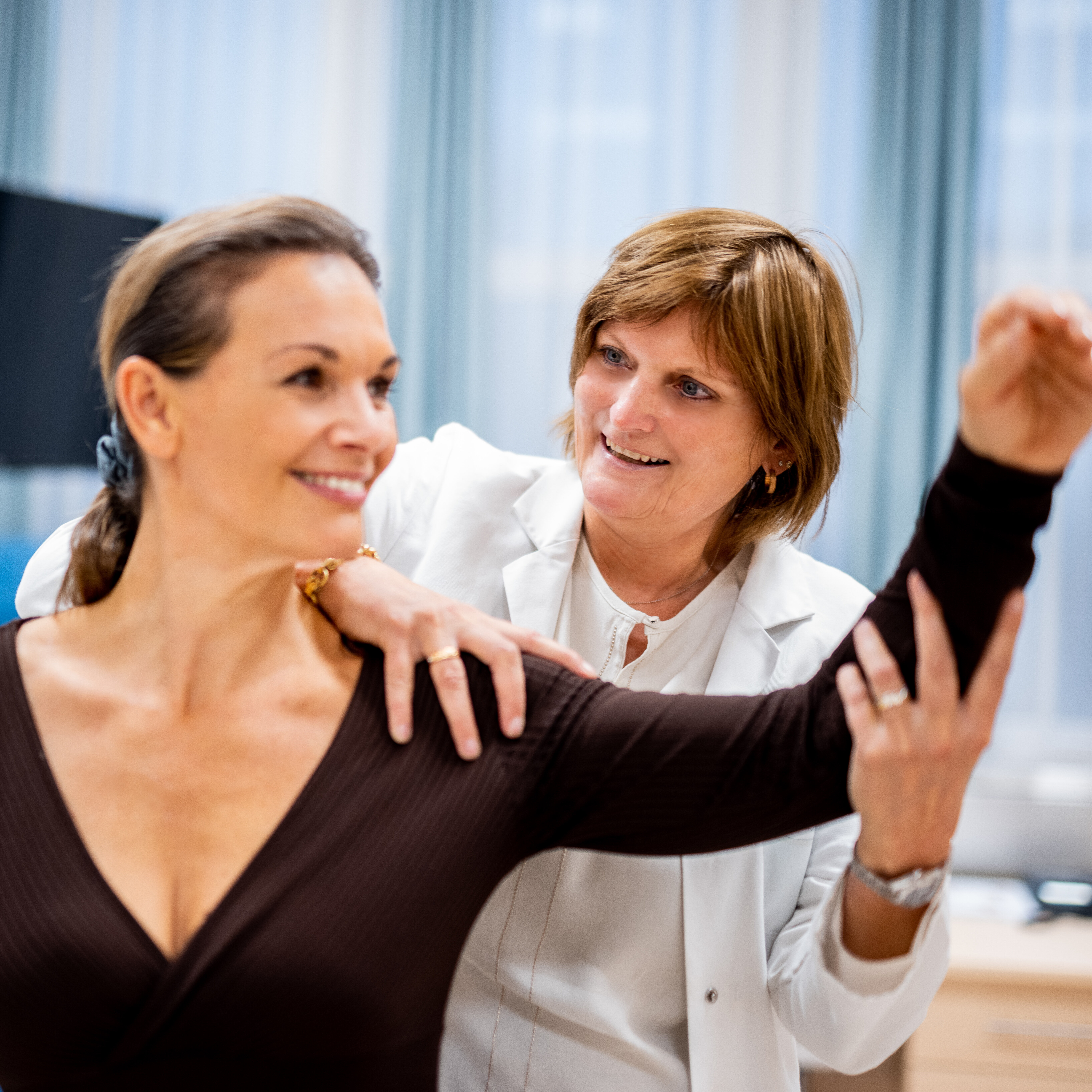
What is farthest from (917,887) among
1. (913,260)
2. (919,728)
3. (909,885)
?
(913,260)

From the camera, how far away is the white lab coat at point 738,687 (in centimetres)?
127

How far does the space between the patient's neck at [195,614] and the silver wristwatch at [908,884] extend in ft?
1.94

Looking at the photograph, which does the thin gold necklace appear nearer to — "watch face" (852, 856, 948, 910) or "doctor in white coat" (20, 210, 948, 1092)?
"doctor in white coat" (20, 210, 948, 1092)

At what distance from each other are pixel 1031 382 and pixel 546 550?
77 centimetres

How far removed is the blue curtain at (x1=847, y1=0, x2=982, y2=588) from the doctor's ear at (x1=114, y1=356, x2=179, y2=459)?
235cm

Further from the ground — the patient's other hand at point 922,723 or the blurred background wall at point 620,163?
the blurred background wall at point 620,163

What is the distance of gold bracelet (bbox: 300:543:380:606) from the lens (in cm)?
126

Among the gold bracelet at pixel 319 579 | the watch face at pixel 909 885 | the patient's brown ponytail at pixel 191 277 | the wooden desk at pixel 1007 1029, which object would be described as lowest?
the wooden desk at pixel 1007 1029

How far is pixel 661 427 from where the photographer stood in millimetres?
1495

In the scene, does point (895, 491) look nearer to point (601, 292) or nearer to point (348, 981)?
point (601, 292)

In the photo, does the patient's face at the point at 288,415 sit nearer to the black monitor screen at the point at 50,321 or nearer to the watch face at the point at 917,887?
the watch face at the point at 917,887

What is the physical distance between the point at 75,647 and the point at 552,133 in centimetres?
249

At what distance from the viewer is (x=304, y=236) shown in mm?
1063

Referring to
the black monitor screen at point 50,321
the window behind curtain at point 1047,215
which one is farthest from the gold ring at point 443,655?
the window behind curtain at point 1047,215
